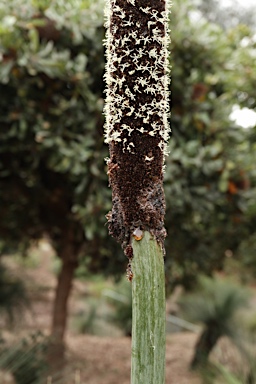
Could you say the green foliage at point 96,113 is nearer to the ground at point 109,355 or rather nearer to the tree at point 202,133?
the tree at point 202,133

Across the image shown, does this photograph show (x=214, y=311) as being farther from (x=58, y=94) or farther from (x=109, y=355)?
(x=58, y=94)

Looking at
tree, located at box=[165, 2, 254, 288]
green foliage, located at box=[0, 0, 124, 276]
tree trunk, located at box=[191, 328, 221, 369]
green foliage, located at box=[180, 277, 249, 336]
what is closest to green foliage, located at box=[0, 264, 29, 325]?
green foliage, located at box=[180, 277, 249, 336]

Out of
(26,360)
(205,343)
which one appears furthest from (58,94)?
(205,343)

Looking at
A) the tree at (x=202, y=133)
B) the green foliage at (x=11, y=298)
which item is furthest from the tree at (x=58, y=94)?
the green foliage at (x=11, y=298)

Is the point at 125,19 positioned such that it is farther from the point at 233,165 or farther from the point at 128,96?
the point at 233,165

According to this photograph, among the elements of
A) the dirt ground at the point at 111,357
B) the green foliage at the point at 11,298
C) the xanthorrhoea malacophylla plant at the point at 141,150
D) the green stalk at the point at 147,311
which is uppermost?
the green foliage at the point at 11,298

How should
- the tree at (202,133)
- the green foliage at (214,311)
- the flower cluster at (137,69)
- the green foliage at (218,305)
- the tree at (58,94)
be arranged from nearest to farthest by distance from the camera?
the flower cluster at (137,69) < the tree at (58,94) < the tree at (202,133) < the green foliage at (214,311) < the green foliage at (218,305)

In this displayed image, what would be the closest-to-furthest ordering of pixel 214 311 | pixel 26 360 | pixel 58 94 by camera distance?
pixel 26 360, pixel 58 94, pixel 214 311
